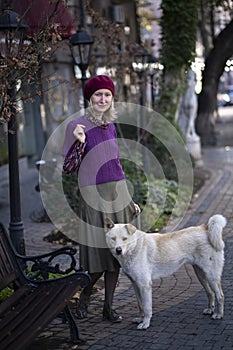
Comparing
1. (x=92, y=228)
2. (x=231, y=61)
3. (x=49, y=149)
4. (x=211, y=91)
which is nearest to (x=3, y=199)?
(x=49, y=149)

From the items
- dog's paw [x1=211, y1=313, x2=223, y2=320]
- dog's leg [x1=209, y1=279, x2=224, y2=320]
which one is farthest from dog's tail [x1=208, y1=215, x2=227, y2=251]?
dog's paw [x1=211, y1=313, x2=223, y2=320]

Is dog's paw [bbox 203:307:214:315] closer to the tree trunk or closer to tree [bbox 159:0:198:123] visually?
tree [bbox 159:0:198:123]

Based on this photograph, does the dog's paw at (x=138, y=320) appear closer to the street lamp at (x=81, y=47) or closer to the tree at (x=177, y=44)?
the street lamp at (x=81, y=47)

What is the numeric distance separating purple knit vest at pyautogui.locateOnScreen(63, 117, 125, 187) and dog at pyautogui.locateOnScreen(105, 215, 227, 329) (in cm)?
40

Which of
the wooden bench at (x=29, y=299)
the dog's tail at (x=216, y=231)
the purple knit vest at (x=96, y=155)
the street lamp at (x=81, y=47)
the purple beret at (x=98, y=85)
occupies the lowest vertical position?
the wooden bench at (x=29, y=299)

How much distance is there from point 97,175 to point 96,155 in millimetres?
175

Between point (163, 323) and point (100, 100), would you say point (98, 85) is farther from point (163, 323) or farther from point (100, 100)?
point (163, 323)

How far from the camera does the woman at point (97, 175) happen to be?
20.3ft

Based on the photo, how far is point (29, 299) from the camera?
18.4 feet

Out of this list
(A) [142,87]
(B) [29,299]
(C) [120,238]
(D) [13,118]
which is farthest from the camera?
(A) [142,87]

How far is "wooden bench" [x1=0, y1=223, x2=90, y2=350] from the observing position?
482 cm

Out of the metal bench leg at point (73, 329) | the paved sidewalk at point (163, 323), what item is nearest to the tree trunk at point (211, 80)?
the paved sidewalk at point (163, 323)

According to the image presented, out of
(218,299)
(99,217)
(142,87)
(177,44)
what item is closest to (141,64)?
(142,87)

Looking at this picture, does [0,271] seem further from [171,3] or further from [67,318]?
[171,3]
